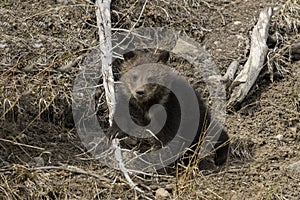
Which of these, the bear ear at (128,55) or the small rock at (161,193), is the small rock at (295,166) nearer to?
the small rock at (161,193)

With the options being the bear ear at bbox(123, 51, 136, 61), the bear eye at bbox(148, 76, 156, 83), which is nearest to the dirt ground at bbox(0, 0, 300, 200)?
the bear ear at bbox(123, 51, 136, 61)

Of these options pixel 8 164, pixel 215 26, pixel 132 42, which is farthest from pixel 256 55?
pixel 8 164

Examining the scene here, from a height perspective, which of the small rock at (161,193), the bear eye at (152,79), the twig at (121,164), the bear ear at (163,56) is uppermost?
the bear ear at (163,56)

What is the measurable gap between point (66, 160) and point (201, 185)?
0.98 metres

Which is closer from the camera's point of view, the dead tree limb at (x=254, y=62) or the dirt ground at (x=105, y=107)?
the dirt ground at (x=105, y=107)

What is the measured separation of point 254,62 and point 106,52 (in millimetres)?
1388

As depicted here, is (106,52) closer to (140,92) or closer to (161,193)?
(140,92)

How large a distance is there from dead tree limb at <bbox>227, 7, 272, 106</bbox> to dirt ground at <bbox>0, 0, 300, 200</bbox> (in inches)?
3.6

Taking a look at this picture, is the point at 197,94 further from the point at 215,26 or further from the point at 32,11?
the point at 32,11

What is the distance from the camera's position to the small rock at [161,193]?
4.16m

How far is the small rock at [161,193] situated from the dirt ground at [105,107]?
0.01 meters

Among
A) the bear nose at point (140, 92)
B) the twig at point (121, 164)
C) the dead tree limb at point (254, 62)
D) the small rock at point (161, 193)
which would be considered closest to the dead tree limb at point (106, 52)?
the twig at point (121, 164)

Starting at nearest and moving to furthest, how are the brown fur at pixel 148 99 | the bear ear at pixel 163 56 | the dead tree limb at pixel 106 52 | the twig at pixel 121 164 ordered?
the twig at pixel 121 164 → the dead tree limb at pixel 106 52 → the brown fur at pixel 148 99 → the bear ear at pixel 163 56

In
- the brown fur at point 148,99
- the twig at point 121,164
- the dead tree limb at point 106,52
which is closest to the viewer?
the twig at point 121,164
